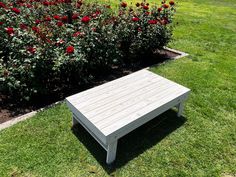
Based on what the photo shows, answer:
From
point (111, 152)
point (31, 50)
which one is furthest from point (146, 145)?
point (31, 50)

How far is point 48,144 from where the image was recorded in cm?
302

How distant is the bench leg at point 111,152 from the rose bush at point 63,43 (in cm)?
156

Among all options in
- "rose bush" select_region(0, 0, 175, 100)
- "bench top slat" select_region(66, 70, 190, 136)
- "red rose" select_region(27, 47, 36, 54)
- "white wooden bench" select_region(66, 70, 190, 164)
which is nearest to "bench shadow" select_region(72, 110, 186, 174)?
"white wooden bench" select_region(66, 70, 190, 164)

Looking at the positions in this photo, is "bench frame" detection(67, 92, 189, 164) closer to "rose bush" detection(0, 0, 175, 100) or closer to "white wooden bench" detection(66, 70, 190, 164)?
"white wooden bench" detection(66, 70, 190, 164)

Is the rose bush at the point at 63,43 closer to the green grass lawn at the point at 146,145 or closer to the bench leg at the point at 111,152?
the green grass lawn at the point at 146,145

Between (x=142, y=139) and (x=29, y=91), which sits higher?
(x=29, y=91)

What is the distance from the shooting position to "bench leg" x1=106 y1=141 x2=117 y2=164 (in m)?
2.72

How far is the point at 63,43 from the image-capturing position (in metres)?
4.04

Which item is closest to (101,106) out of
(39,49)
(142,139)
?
(142,139)

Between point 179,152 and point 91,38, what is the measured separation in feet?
7.79

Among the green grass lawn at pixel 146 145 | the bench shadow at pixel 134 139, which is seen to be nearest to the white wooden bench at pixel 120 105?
the bench shadow at pixel 134 139

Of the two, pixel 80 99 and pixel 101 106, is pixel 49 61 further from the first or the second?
pixel 101 106

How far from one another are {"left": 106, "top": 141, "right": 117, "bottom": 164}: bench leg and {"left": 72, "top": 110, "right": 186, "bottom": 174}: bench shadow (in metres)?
0.06

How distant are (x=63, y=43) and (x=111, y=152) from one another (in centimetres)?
215
